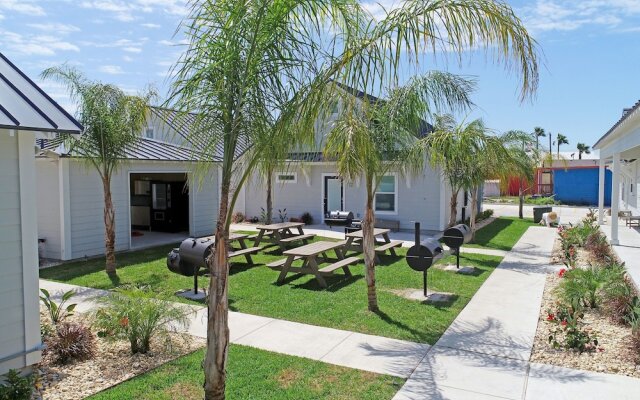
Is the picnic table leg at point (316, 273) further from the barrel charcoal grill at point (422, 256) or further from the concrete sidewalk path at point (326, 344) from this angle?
the concrete sidewalk path at point (326, 344)

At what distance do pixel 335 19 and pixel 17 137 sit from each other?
354 cm

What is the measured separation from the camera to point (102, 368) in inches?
225

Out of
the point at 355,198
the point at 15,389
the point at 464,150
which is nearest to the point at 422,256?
the point at 464,150

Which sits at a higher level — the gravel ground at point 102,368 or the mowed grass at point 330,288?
the mowed grass at point 330,288

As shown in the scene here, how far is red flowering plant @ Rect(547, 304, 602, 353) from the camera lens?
6230mm

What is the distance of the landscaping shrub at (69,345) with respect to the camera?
5.84m

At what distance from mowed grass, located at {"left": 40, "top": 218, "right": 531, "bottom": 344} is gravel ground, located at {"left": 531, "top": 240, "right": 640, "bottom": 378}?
1331 mm

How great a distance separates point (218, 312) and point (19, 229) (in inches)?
102

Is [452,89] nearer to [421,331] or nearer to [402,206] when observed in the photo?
[421,331]

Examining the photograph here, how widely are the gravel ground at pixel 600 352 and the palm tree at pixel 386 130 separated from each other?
2.58 m

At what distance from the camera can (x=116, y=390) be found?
16.8ft

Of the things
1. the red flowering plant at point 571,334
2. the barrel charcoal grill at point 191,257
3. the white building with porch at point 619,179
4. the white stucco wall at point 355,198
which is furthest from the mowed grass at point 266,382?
the white stucco wall at point 355,198

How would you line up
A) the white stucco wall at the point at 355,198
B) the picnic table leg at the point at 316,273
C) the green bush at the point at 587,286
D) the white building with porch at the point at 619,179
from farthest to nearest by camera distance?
the white stucco wall at the point at 355,198 → the white building with porch at the point at 619,179 → the picnic table leg at the point at 316,273 → the green bush at the point at 587,286

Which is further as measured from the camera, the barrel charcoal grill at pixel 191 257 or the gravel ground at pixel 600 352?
the barrel charcoal grill at pixel 191 257
